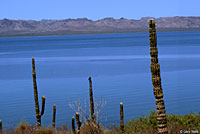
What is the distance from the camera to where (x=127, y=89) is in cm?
3934

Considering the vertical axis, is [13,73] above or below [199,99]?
above

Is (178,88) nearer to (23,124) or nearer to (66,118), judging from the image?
(66,118)

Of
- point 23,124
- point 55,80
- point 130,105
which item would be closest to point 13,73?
point 55,80

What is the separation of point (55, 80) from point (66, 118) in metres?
23.0

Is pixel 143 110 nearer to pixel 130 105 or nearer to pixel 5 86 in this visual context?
pixel 130 105

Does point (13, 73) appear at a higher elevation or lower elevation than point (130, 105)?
higher

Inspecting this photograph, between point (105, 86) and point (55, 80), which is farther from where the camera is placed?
point (55, 80)

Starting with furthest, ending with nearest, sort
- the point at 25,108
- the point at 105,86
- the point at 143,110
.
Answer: the point at 105,86 < the point at 25,108 < the point at 143,110

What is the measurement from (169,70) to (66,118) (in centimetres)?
3192

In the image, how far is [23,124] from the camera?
19875mm

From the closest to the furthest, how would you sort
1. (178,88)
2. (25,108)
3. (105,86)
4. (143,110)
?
1. (143,110)
2. (25,108)
3. (178,88)
4. (105,86)

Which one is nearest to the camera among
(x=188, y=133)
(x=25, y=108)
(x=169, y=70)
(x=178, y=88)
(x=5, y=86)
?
(x=188, y=133)

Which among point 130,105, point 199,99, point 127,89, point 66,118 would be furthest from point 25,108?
point 199,99

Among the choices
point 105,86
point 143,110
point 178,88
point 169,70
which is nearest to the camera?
point 143,110
